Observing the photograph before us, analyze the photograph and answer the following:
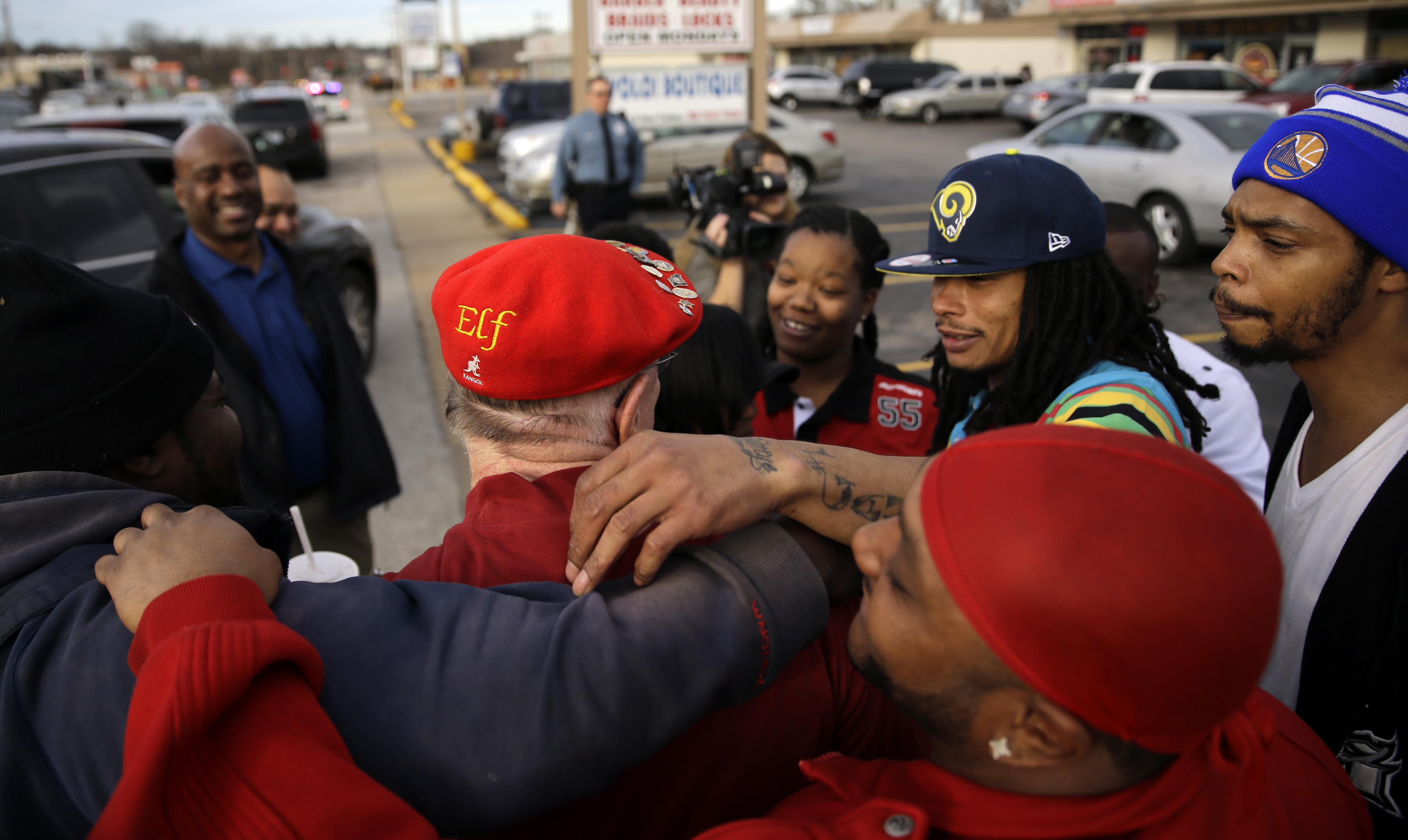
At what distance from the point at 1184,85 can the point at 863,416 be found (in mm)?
20937

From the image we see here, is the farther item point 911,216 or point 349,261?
point 911,216

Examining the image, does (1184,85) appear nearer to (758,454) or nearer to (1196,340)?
(1196,340)

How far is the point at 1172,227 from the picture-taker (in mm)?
9617

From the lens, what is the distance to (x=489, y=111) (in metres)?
21.4

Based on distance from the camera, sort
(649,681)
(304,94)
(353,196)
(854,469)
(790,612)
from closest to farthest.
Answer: (649,681) < (790,612) < (854,469) < (353,196) < (304,94)

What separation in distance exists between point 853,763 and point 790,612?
0.67ft

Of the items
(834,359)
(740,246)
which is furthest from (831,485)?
(740,246)

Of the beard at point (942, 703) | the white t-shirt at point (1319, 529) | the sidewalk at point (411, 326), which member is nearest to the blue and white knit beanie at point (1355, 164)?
the white t-shirt at point (1319, 529)

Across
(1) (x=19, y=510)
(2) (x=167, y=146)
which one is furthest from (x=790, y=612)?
(2) (x=167, y=146)

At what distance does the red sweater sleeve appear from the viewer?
86cm

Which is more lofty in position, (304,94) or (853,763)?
(304,94)

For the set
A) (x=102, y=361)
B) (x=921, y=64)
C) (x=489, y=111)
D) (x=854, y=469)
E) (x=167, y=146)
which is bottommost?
(x=854, y=469)

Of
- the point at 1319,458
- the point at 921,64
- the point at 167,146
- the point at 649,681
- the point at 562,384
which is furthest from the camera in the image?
the point at 921,64

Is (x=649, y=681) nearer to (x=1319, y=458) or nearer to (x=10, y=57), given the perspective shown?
(x=1319, y=458)
